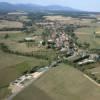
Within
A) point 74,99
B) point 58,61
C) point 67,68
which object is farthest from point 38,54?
point 74,99

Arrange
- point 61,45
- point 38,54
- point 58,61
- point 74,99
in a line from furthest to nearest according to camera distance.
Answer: point 61,45 → point 38,54 → point 58,61 → point 74,99

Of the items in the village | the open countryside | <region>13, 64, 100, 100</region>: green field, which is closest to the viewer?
<region>13, 64, 100, 100</region>: green field

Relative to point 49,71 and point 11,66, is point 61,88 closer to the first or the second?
point 49,71

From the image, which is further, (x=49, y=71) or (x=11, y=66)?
(x=11, y=66)

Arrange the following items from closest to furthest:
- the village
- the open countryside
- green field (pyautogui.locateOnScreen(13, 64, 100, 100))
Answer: green field (pyautogui.locateOnScreen(13, 64, 100, 100)) < the open countryside < the village

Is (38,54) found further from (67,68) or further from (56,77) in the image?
(56,77)

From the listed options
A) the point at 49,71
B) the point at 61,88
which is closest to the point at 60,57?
the point at 49,71

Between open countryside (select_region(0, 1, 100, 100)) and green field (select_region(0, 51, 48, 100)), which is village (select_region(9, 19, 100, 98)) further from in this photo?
green field (select_region(0, 51, 48, 100))

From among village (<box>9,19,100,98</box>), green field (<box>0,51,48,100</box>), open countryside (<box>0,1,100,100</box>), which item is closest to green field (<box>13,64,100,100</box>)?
open countryside (<box>0,1,100,100</box>)
